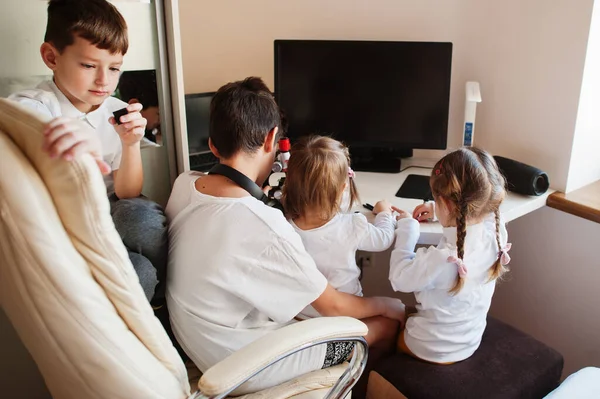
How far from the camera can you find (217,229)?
1341mm

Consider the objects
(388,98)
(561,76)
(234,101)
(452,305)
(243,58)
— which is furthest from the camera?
(243,58)

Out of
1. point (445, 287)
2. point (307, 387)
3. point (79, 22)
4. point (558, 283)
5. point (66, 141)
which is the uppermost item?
point (79, 22)

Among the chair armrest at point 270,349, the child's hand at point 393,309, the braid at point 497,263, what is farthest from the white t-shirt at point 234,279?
the braid at point 497,263

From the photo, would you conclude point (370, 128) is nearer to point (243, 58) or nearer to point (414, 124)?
point (414, 124)

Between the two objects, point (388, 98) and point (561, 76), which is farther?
point (388, 98)

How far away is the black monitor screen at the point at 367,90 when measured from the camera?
84.4 inches

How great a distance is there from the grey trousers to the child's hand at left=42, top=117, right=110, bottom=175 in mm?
439

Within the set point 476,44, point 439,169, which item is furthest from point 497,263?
point 476,44

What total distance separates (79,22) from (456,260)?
3.64 feet

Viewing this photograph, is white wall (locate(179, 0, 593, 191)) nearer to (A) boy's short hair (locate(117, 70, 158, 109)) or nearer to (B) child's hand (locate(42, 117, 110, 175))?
(A) boy's short hair (locate(117, 70, 158, 109))

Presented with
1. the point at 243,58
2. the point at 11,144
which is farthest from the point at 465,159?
the point at 243,58

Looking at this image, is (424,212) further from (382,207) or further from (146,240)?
(146,240)

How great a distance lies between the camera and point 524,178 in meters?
1.94

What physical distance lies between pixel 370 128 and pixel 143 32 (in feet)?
3.13
